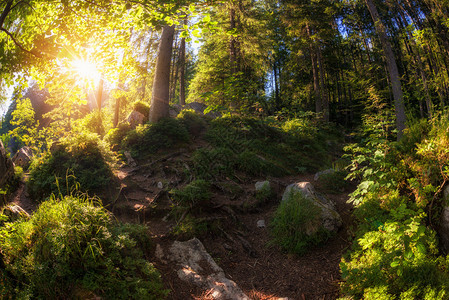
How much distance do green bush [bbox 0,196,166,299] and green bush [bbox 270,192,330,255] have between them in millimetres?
2678

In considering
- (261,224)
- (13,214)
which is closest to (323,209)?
(261,224)

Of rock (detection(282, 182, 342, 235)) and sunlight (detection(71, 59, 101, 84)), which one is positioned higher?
sunlight (detection(71, 59, 101, 84))

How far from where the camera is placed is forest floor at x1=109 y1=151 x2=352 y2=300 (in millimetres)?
3459

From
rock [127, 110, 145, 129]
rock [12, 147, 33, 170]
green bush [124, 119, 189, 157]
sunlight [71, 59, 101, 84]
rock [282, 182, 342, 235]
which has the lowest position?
rock [282, 182, 342, 235]

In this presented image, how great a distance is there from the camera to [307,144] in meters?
11.0

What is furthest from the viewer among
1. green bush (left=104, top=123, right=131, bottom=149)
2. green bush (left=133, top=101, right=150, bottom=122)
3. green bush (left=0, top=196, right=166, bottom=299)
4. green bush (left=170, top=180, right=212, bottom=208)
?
green bush (left=133, top=101, right=150, bottom=122)

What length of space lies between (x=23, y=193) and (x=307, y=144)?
425 inches

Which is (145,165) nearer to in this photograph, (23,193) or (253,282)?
(23,193)

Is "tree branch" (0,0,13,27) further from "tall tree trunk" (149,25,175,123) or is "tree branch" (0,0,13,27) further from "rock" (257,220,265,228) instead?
"tall tree trunk" (149,25,175,123)

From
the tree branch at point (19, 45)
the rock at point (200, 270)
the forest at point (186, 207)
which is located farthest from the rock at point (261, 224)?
the tree branch at point (19, 45)

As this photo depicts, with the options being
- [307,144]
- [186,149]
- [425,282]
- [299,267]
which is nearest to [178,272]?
[299,267]

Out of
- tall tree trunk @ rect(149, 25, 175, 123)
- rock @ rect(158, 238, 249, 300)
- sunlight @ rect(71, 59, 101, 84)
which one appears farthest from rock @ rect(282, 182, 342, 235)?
tall tree trunk @ rect(149, 25, 175, 123)

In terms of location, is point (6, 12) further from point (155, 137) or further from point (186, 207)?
point (155, 137)

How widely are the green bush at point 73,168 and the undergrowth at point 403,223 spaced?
5715 mm
